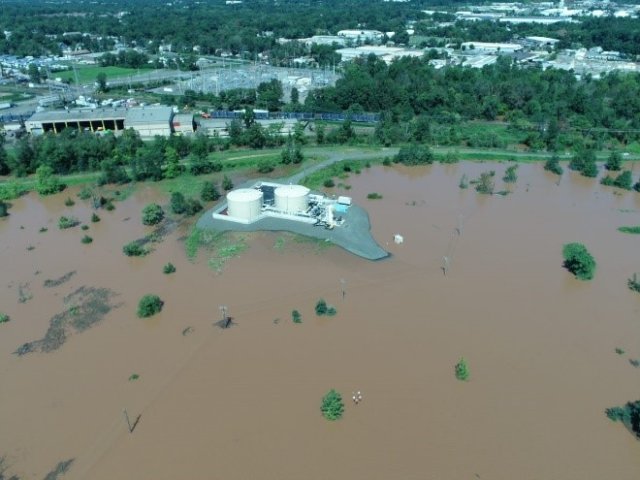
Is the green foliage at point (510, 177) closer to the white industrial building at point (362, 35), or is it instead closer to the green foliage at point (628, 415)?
the green foliage at point (628, 415)

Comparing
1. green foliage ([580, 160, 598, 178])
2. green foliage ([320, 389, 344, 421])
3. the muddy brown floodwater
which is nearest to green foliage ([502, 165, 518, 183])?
green foliage ([580, 160, 598, 178])

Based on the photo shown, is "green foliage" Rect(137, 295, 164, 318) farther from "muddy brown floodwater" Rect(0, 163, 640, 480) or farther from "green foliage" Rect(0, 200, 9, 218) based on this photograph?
"green foliage" Rect(0, 200, 9, 218)

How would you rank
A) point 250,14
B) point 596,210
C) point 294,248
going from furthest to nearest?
point 250,14 → point 596,210 → point 294,248

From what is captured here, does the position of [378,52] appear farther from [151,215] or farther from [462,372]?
[462,372]

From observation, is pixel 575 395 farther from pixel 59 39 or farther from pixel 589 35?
pixel 59 39

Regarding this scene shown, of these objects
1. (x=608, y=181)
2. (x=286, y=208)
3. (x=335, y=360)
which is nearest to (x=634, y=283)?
(x=608, y=181)

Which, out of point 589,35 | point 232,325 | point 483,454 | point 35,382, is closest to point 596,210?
point 483,454
